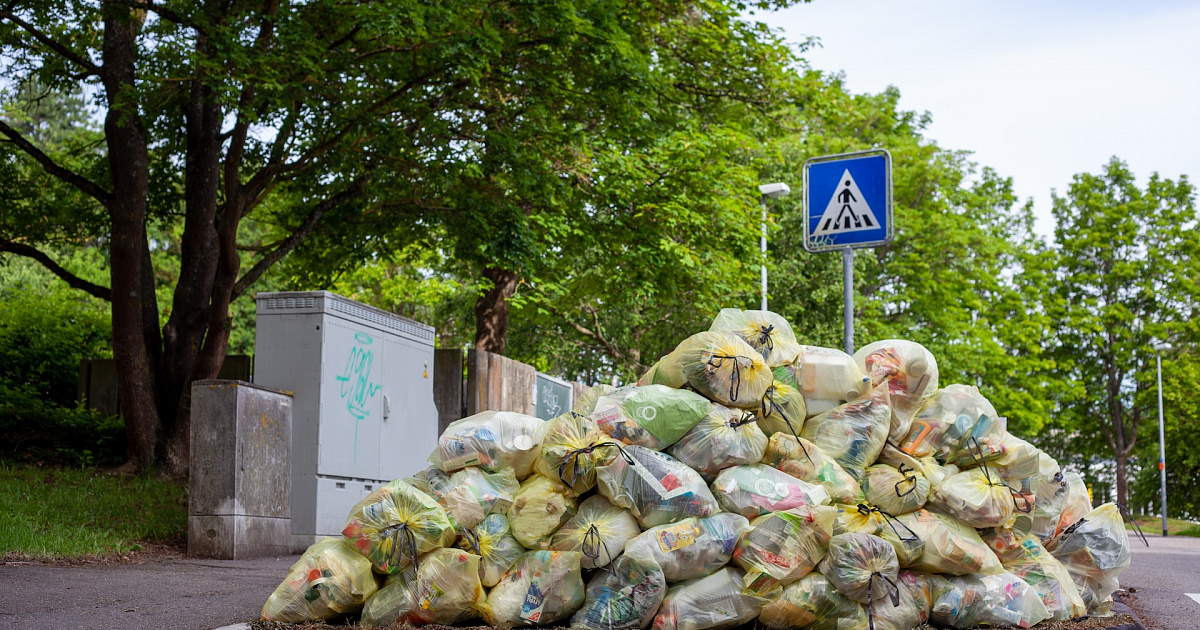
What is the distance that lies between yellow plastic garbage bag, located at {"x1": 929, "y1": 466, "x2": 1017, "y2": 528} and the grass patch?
231 inches

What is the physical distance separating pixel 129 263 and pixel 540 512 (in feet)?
25.1

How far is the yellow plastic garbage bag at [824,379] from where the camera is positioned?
5.40 metres

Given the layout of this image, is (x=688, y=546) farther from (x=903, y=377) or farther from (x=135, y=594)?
(x=135, y=594)

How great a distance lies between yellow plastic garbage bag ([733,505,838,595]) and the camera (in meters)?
4.68

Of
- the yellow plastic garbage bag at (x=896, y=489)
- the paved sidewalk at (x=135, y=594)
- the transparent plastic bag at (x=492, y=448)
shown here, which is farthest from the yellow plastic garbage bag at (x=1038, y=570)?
the paved sidewalk at (x=135, y=594)

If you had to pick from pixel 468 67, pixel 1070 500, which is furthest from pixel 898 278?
pixel 1070 500

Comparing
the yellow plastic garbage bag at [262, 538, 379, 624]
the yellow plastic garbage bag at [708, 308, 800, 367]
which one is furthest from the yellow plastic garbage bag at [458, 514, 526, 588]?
the yellow plastic garbage bag at [708, 308, 800, 367]

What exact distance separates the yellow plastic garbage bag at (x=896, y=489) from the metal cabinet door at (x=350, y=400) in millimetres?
5291

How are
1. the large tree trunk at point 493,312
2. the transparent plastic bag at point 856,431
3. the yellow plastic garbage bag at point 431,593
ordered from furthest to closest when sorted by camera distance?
the large tree trunk at point 493,312, the transparent plastic bag at point 856,431, the yellow plastic garbage bag at point 431,593

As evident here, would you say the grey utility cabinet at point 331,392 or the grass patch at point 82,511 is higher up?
the grey utility cabinet at point 331,392

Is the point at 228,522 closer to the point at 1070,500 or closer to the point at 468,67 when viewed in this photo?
the point at 468,67

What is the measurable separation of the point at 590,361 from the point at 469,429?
23.8m

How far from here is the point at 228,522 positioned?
780 centimetres

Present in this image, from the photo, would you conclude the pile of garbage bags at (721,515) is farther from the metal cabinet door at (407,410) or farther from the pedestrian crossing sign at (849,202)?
the metal cabinet door at (407,410)
